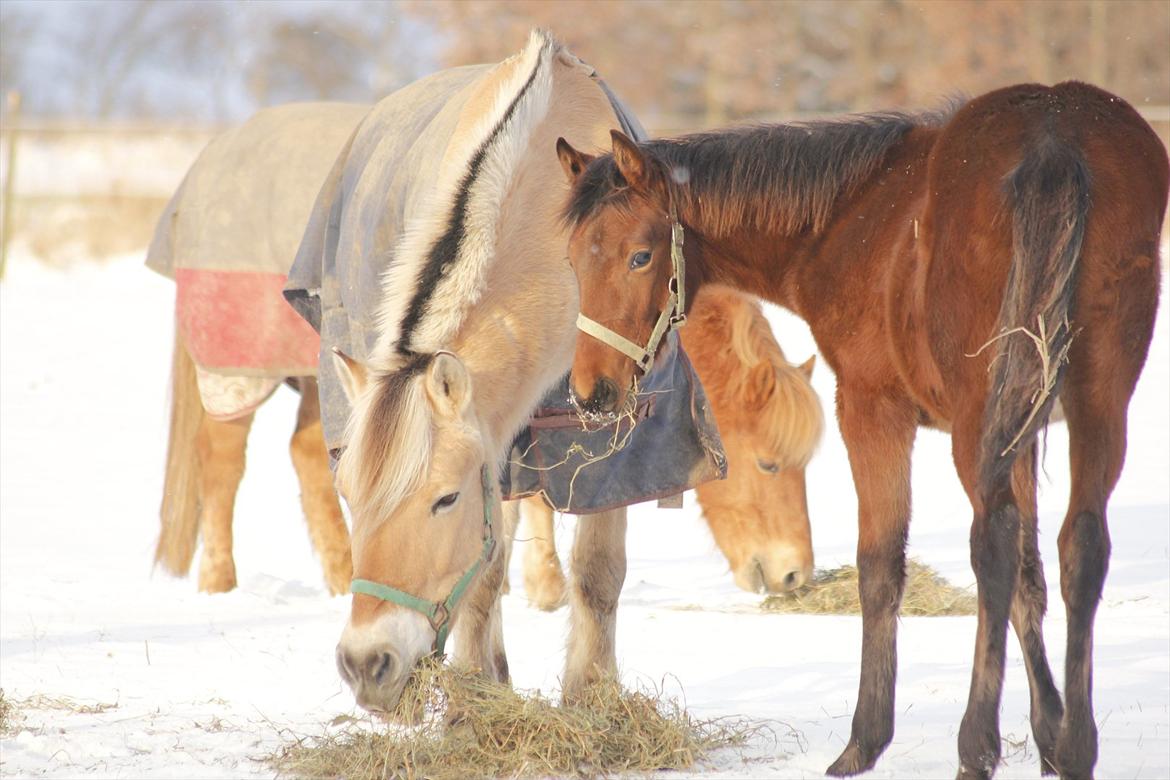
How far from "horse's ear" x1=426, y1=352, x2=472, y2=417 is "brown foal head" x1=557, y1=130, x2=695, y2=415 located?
1.32 ft

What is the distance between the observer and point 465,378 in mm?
3332

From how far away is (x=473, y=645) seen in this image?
4.03 m

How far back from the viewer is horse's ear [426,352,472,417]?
3.28m

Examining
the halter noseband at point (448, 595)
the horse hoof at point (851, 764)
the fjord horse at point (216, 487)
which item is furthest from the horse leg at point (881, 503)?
the fjord horse at point (216, 487)

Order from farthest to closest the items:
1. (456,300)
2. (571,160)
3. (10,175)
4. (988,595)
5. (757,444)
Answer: (10,175), (757,444), (571,160), (456,300), (988,595)

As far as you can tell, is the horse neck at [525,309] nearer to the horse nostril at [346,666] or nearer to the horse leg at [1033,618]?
the horse nostril at [346,666]

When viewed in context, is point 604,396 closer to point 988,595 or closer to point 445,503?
point 445,503

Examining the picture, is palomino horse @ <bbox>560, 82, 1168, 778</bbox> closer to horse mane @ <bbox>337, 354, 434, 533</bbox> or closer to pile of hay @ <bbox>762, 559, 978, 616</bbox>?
horse mane @ <bbox>337, 354, 434, 533</bbox>

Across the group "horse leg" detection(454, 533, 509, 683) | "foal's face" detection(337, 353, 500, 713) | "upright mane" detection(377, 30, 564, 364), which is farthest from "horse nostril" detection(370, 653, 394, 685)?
"horse leg" detection(454, 533, 509, 683)

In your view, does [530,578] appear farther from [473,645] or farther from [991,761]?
[991,761]

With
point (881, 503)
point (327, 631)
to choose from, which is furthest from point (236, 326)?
point (881, 503)

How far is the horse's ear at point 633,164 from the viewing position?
3.64 metres

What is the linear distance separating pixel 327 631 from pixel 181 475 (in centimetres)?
207

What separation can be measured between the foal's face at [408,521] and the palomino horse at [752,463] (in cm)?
298
